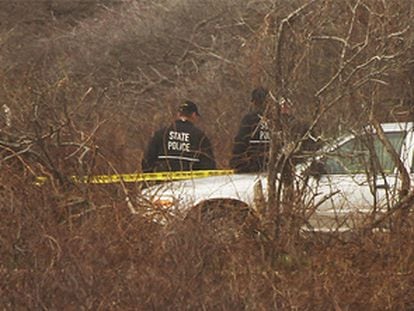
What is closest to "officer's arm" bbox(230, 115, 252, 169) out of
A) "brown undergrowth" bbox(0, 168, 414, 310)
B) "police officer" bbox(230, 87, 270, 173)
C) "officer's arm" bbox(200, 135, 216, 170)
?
"police officer" bbox(230, 87, 270, 173)

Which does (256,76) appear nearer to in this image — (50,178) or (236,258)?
(50,178)

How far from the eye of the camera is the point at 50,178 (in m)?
10.1

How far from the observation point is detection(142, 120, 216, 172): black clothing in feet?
38.2

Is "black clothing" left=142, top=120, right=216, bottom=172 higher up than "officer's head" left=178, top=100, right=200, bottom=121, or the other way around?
"officer's head" left=178, top=100, right=200, bottom=121

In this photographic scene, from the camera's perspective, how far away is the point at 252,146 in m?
11.0

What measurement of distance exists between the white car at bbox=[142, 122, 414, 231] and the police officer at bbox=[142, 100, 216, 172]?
0.82m

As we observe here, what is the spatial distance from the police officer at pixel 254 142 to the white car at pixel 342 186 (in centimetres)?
19

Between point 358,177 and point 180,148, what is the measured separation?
7.15 feet

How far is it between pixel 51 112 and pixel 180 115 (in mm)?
1487

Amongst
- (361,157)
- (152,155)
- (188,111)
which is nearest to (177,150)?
(152,155)

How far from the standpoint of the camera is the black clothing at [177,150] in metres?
11.6

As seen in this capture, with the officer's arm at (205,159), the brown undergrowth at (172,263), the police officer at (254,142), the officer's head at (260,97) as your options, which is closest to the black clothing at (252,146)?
the police officer at (254,142)

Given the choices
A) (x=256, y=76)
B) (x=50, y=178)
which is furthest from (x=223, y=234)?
(x=256, y=76)

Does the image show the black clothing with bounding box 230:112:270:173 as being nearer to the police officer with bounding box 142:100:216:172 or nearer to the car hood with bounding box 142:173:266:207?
the car hood with bounding box 142:173:266:207
